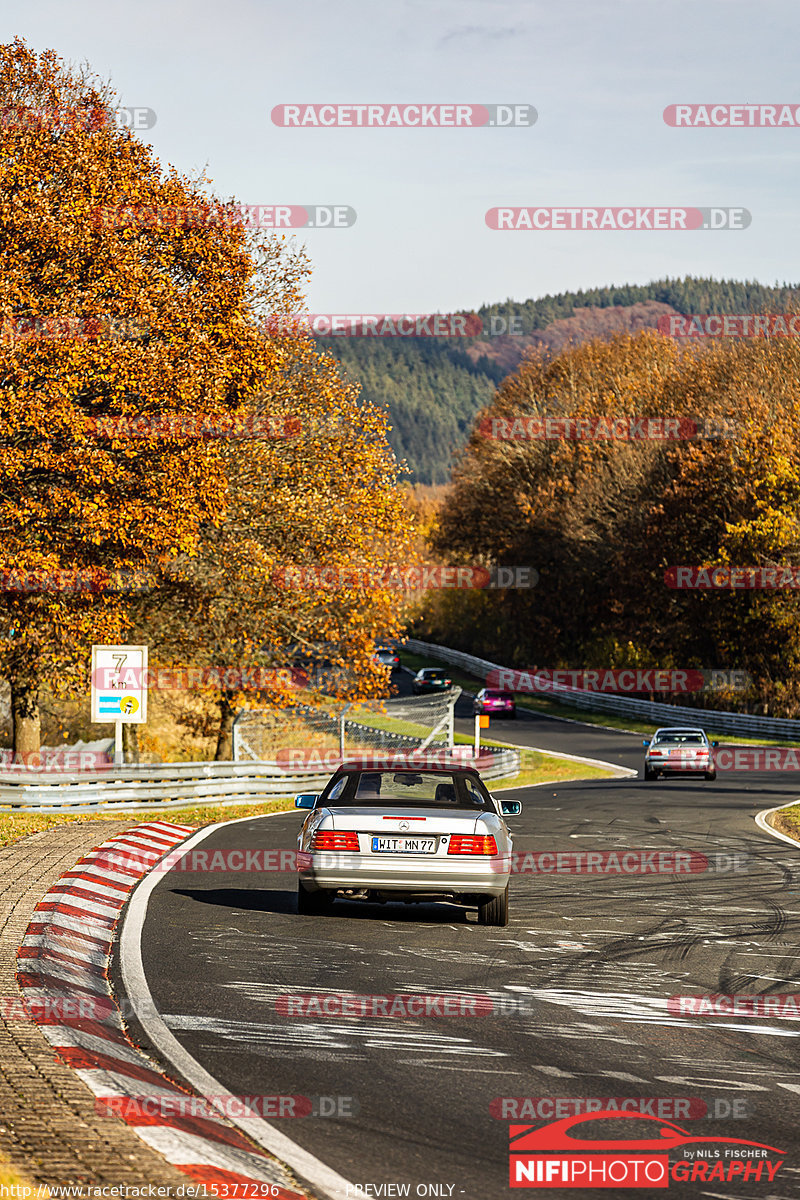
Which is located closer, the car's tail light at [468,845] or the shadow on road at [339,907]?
the car's tail light at [468,845]

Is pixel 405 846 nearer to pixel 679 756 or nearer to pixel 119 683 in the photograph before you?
pixel 119 683

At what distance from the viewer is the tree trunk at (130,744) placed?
3030cm

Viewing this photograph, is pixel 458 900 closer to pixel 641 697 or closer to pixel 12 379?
pixel 12 379

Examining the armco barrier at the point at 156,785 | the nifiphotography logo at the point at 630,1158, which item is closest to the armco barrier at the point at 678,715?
the armco barrier at the point at 156,785

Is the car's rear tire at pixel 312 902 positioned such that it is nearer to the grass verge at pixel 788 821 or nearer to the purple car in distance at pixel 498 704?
the grass verge at pixel 788 821

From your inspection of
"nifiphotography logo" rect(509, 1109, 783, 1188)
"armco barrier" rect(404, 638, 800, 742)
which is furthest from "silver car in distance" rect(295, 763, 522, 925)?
"armco barrier" rect(404, 638, 800, 742)

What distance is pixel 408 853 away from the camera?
10.3 m

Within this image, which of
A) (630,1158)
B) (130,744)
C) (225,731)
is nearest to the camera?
(630,1158)

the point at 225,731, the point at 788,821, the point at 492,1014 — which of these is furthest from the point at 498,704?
the point at 492,1014

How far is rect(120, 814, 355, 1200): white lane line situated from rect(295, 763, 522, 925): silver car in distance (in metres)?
1.55

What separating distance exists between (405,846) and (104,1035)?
3.79 m

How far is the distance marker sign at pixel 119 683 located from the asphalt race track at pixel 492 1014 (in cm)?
696

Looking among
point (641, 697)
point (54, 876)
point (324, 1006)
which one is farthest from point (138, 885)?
point (641, 697)

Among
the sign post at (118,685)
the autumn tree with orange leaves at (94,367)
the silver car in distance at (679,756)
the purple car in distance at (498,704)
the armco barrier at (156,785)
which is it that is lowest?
the purple car in distance at (498,704)
